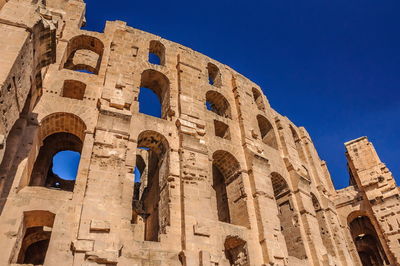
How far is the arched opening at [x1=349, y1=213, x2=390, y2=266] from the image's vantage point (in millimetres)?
19750

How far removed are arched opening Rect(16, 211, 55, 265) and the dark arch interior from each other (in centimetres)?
220

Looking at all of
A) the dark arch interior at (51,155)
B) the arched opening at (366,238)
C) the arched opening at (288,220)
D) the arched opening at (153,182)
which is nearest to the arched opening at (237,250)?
the arched opening at (153,182)

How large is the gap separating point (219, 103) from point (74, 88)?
7.11 metres

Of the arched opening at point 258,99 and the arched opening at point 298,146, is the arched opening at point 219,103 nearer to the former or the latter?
the arched opening at point 258,99

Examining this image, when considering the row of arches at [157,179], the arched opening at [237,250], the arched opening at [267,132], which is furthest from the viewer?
the arched opening at [267,132]

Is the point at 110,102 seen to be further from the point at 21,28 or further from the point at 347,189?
the point at 347,189

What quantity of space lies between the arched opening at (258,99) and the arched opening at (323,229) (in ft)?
18.8

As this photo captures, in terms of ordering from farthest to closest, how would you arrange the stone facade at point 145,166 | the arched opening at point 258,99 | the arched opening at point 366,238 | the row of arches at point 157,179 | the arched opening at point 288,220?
the arched opening at point 366,238
the arched opening at point 258,99
the arched opening at point 288,220
the row of arches at point 157,179
the stone facade at point 145,166

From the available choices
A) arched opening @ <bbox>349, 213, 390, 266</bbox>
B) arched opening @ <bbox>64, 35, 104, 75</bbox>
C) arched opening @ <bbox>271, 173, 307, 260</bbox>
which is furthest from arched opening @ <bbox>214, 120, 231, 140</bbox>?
arched opening @ <bbox>349, 213, 390, 266</bbox>

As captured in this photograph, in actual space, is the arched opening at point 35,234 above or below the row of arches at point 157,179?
below

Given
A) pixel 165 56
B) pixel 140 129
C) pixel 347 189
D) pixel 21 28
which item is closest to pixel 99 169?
pixel 140 129

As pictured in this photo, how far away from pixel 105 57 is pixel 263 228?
958cm

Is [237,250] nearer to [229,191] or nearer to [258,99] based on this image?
[229,191]

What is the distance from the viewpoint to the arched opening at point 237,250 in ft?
35.6
